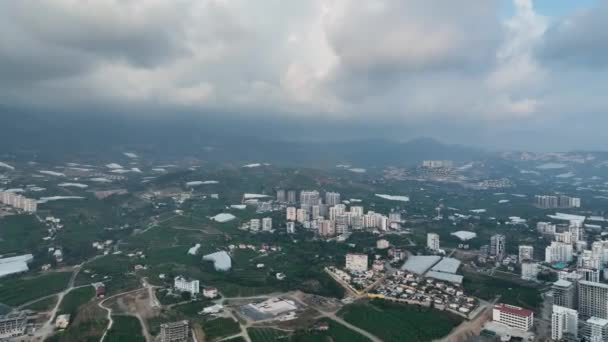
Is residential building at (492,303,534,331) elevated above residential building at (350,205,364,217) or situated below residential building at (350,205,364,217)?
below

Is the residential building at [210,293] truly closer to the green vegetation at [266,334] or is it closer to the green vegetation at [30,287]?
the green vegetation at [266,334]

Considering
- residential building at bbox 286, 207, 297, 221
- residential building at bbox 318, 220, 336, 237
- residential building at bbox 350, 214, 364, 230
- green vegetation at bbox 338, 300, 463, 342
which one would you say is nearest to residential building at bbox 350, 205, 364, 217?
residential building at bbox 350, 214, 364, 230

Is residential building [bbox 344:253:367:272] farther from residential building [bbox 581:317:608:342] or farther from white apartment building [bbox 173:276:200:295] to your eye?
residential building [bbox 581:317:608:342]

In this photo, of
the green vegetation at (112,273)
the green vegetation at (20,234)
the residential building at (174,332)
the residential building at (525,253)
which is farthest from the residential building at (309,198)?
the residential building at (174,332)

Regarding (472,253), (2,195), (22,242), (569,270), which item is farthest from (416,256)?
(2,195)

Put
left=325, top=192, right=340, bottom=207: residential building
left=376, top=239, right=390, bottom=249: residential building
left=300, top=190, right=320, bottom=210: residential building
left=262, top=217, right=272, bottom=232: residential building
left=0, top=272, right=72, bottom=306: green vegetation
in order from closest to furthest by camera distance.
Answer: left=0, top=272, right=72, bottom=306: green vegetation < left=376, top=239, right=390, bottom=249: residential building < left=262, top=217, right=272, bottom=232: residential building < left=300, top=190, right=320, bottom=210: residential building < left=325, top=192, right=340, bottom=207: residential building

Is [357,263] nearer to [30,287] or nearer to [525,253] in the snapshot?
[525,253]
